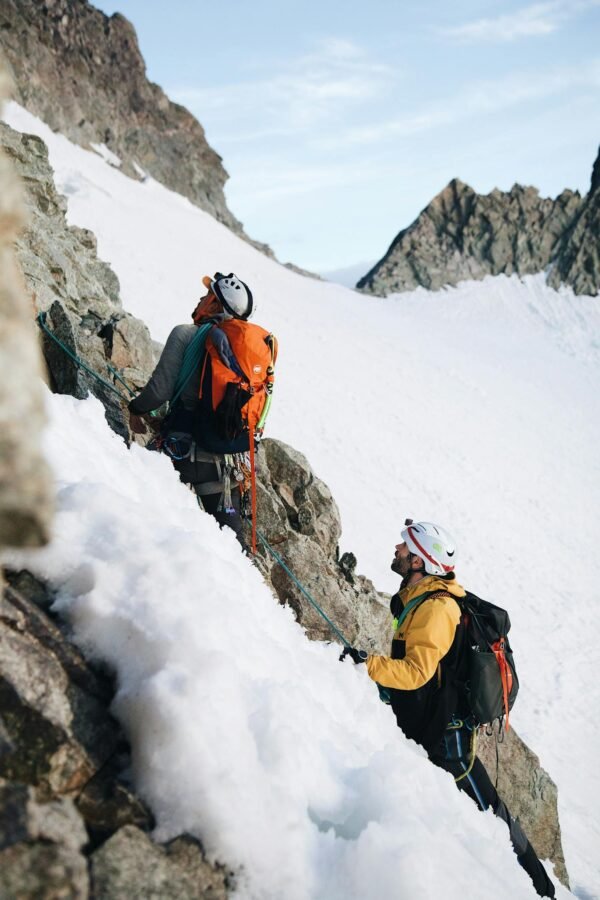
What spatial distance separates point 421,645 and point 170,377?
3.10 m

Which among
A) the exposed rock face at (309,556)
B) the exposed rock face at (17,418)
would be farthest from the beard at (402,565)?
the exposed rock face at (17,418)

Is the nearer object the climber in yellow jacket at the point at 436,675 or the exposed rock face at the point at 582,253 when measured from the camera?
the climber in yellow jacket at the point at 436,675

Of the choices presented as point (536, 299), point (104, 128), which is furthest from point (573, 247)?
point (104, 128)

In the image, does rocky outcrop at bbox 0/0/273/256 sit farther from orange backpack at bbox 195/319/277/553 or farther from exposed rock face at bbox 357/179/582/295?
orange backpack at bbox 195/319/277/553

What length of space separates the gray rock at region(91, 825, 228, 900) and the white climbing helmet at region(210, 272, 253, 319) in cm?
410

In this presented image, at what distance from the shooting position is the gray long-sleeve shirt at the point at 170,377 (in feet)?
18.5

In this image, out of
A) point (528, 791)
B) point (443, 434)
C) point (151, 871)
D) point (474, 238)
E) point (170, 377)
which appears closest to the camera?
point (151, 871)

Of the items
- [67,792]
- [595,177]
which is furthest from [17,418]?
[595,177]

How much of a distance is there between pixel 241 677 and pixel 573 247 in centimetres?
6723

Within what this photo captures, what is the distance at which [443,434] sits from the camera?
23422 mm

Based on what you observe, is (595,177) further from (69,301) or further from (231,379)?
(231,379)

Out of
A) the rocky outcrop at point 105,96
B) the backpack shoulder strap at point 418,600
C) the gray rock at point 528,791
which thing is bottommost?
the gray rock at point 528,791

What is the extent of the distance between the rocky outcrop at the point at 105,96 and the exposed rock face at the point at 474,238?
14.1 meters

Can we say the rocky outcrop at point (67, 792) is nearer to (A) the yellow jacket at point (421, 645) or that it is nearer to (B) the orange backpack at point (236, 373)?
(A) the yellow jacket at point (421, 645)
